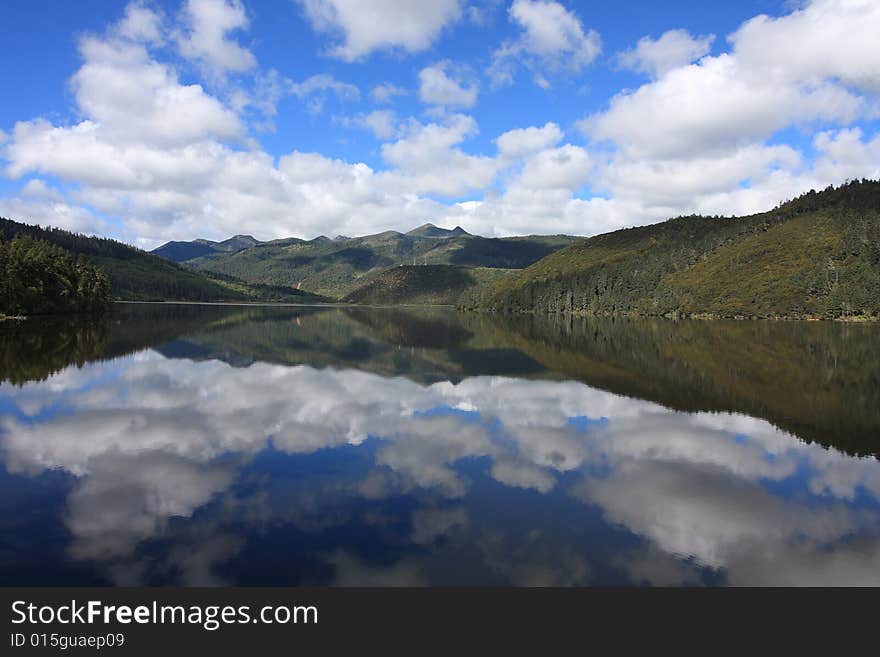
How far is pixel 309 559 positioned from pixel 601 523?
8659 millimetres

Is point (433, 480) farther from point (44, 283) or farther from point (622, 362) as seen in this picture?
point (44, 283)

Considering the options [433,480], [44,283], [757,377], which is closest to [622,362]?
[757,377]

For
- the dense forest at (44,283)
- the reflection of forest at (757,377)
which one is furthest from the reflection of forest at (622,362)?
the dense forest at (44,283)

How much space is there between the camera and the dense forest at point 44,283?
98500 mm

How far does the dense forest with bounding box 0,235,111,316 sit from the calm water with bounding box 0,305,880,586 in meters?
71.0

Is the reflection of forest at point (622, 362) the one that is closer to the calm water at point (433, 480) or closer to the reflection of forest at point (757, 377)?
the reflection of forest at point (757, 377)

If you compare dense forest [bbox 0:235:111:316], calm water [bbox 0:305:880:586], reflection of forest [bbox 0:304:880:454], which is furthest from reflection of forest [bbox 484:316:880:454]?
dense forest [bbox 0:235:111:316]

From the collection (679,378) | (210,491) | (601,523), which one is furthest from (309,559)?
(679,378)

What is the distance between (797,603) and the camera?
1207 centimetres

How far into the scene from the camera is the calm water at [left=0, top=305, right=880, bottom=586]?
13.5 m

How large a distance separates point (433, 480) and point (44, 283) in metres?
124

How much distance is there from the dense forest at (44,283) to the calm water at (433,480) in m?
71.0

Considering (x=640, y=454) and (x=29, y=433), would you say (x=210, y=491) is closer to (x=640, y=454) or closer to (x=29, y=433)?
(x=29, y=433)

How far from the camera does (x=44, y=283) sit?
111812mm
